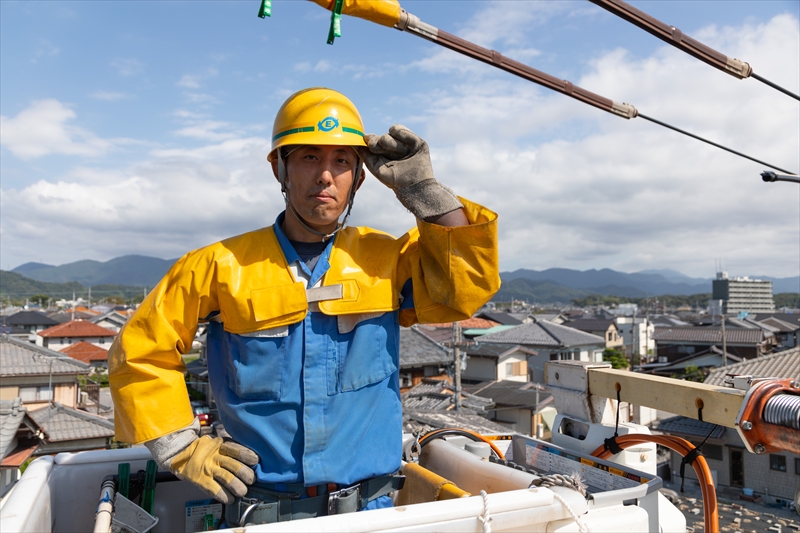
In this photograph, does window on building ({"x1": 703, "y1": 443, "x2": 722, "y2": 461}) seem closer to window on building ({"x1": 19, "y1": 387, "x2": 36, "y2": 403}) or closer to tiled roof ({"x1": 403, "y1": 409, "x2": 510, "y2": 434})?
tiled roof ({"x1": 403, "y1": 409, "x2": 510, "y2": 434})

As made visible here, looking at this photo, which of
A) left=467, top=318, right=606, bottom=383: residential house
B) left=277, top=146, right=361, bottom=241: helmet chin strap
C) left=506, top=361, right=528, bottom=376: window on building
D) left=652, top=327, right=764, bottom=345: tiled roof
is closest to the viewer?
left=277, top=146, right=361, bottom=241: helmet chin strap

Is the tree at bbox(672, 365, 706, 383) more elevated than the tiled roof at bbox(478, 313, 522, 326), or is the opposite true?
the tiled roof at bbox(478, 313, 522, 326)

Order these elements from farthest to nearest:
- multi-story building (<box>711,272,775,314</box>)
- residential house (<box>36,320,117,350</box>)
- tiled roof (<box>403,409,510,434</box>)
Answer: multi-story building (<box>711,272,775,314</box>), residential house (<box>36,320,117,350</box>), tiled roof (<box>403,409,510,434</box>)

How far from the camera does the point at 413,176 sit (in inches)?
103

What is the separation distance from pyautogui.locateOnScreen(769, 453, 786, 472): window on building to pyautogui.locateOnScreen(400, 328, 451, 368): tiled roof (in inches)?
535

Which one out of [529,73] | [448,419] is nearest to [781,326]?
[448,419]

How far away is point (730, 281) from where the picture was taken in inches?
4392

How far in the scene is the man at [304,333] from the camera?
2561 mm

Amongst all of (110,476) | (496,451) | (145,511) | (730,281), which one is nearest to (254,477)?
(145,511)

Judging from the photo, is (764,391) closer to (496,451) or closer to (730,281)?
(496,451)

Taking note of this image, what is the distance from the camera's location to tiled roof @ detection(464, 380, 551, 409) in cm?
2416

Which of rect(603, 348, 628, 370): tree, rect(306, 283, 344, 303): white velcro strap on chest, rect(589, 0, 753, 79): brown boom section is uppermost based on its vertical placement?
rect(589, 0, 753, 79): brown boom section

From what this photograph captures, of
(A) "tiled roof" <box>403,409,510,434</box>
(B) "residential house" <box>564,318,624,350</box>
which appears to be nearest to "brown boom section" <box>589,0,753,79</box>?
(A) "tiled roof" <box>403,409,510,434</box>

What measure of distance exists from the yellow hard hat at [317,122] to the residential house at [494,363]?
3033cm
